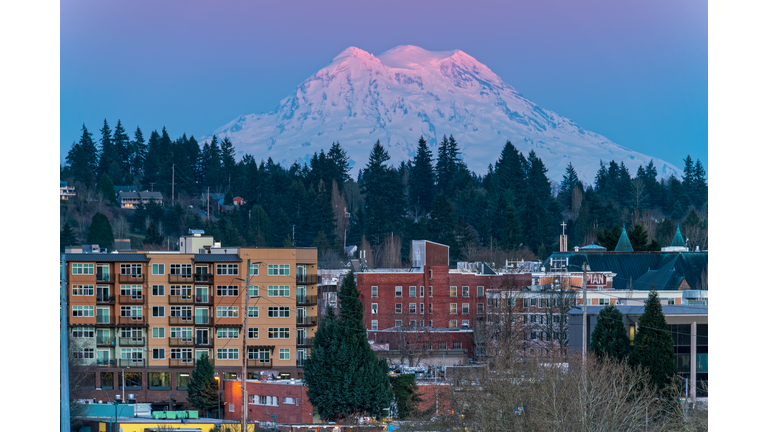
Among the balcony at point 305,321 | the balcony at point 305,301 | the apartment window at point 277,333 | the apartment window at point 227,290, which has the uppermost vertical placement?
the apartment window at point 227,290

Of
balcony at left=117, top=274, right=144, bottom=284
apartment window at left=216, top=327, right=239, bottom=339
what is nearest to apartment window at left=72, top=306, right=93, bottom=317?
balcony at left=117, top=274, right=144, bottom=284

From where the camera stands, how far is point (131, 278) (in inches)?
2092

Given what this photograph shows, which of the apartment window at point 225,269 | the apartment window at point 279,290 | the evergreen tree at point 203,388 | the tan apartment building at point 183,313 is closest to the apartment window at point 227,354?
the tan apartment building at point 183,313

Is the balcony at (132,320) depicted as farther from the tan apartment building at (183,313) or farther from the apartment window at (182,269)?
the apartment window at (182,269)

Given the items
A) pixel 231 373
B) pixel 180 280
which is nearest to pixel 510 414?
pixel 231 373

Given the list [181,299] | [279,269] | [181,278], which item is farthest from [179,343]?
[279,269]

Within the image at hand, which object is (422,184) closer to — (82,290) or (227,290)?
(227,290)

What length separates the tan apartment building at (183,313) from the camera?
169 ft

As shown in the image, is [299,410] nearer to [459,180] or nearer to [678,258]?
[678,258]

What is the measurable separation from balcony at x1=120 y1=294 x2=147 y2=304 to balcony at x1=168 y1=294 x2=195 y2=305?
1.60 meters

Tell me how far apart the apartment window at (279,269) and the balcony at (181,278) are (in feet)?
15.6

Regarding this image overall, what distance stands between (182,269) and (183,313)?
264 centimetres

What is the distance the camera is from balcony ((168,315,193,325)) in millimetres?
52531

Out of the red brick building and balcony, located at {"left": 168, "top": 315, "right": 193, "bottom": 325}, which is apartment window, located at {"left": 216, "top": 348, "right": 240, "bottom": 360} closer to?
balcony, located at {"left": 168, "top": 315, "right": 193, "bottom": 325}
